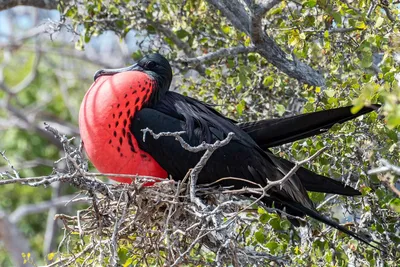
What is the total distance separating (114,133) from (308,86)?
0.88 metres

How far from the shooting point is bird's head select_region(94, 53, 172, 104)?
12.1 feet

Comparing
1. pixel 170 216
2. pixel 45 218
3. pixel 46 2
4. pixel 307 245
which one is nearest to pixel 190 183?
pixel 170 216

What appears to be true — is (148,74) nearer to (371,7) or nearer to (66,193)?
(371,7)

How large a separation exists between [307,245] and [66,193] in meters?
6.18

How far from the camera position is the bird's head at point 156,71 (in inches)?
145

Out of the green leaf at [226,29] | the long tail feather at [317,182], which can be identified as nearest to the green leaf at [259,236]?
the long tail feather at [317,182]

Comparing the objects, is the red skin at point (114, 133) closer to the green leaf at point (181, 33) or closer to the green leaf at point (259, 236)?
the green leaf at point (259, 236)

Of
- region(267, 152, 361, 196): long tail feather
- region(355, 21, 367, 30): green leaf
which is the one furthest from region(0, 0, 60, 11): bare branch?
region(355, 21, 367, 30): green leaf

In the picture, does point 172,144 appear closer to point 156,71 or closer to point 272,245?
point 156,71

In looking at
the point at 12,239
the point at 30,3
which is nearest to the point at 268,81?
the point at 30,3

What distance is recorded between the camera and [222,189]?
134 inches

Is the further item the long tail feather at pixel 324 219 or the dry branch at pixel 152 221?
the long tail feather at pixel 324 219

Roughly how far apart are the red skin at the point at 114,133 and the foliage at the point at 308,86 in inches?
14.1

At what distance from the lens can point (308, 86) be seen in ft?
11.7
